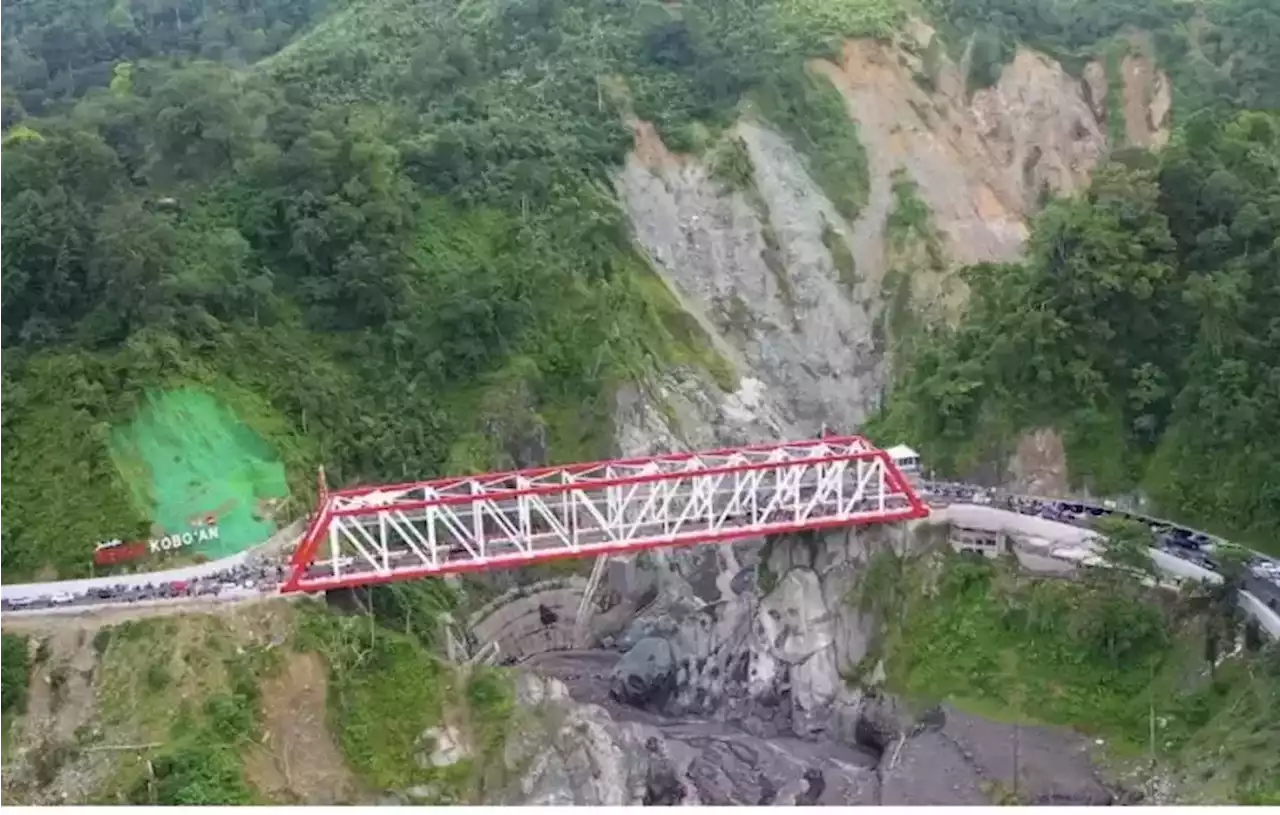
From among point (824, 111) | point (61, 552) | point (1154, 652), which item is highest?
point (824, 111)

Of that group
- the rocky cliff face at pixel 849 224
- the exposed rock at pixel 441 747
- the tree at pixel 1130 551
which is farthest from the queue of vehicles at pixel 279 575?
the rocky cliff face at pixel 849 224

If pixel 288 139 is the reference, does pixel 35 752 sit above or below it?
below

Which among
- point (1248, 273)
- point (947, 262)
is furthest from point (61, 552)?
point (947, 262)

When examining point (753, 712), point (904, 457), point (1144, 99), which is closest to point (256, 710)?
point (753, 712)

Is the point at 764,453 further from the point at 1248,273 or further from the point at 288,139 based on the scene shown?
the point at 288,139

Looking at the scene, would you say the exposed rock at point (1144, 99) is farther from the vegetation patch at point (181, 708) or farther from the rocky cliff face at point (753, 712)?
the vegetation patch at point (181, 708)

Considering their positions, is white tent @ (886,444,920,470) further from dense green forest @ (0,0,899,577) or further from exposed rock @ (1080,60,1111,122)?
exposed rock @ (1080,60,1111,122)

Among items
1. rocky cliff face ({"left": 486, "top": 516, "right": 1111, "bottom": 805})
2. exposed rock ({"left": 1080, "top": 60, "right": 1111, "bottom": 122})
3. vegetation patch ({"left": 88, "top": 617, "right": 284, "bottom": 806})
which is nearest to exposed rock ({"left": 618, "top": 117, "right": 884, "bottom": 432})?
rocky cliff face ({"left": 486, "top": 516, "right": 1111, "bottom": 805})
